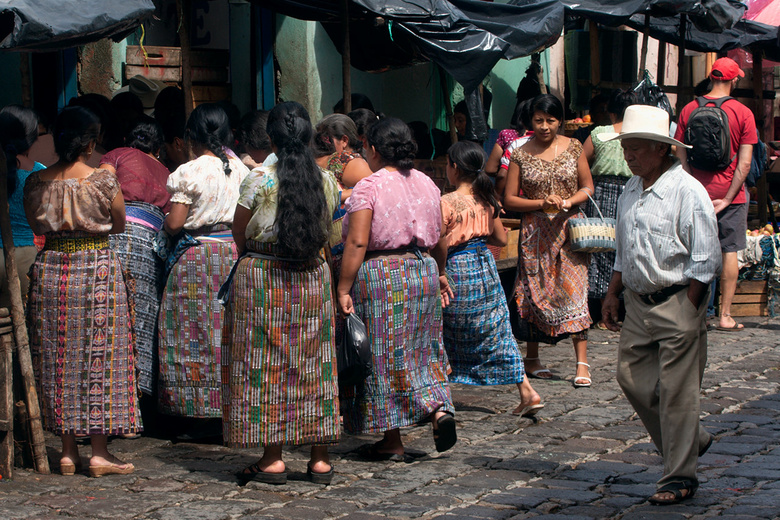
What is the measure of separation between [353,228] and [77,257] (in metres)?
1.42

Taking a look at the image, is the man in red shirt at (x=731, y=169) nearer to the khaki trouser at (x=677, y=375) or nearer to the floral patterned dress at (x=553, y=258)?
the floral patterned dress at (x=553, y=258)

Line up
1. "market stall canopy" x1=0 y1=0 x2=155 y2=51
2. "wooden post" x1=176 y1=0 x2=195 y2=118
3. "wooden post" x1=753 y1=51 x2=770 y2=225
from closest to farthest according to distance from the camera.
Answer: "market stall canopy" x1=0 y1=0 x2=155 y2=51 < "wooden post" x1=176 y1=0 x2=195 y2=118 < "wooden post" x1=753 y1=51 x2=770 y2=225

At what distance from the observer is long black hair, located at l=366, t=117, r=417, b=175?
5.38 metres

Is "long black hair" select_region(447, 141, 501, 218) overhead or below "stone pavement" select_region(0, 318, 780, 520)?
overhead

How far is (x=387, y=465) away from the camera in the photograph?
5.41 meters

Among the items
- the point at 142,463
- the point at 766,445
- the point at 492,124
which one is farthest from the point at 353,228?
the point at 492,124

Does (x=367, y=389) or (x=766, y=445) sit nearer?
(x=367, y=389)

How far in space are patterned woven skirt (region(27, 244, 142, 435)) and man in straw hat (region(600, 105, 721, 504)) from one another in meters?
2.59

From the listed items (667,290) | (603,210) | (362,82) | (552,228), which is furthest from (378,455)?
Result: (362,82)

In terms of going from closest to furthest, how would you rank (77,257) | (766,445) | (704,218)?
(704,218), (77,257), (766,445)

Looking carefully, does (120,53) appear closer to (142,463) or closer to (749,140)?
(142,463)

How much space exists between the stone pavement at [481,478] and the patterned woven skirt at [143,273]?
19.3 inches

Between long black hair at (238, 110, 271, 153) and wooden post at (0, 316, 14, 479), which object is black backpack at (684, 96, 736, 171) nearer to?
long black hair at (238, 110, 271, 153)

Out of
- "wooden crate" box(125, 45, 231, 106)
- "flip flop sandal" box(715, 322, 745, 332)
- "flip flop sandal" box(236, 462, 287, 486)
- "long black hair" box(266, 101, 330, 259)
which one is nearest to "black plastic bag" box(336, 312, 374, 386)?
"long black hair" box(266, 101, 330, 259)
